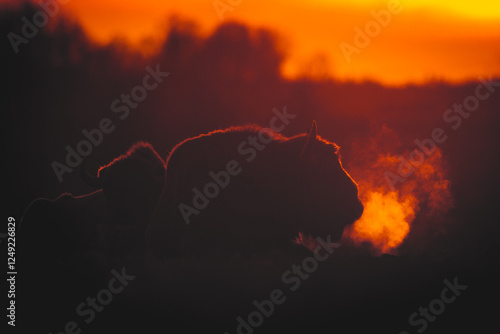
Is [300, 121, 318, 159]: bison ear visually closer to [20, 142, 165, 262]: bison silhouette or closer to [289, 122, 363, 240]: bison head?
[289, 122, 363, 240]: bison head

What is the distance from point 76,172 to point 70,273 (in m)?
5.43

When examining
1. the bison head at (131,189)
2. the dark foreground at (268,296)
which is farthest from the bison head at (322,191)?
the bison head at (131,189)

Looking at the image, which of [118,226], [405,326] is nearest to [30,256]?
[118,226]

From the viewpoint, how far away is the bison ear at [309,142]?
524 centimetres

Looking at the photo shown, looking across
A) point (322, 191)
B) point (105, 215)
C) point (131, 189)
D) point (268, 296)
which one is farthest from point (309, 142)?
point (105, 215)

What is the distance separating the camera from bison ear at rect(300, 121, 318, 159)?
17.2 ft

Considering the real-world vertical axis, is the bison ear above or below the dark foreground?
above

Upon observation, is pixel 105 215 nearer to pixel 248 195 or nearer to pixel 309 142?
pixel 248 195

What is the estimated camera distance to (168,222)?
210 inches

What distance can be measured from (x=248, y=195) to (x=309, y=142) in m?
0.96

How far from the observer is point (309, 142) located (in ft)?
17.5

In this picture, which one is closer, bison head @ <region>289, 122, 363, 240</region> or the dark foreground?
the dark foreground

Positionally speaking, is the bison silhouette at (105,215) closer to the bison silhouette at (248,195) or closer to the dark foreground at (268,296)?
the dark foreground at (268,296)

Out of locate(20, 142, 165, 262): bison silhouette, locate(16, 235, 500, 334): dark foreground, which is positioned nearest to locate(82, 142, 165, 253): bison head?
locate(20, 142, 165, 262): bison silhouette
